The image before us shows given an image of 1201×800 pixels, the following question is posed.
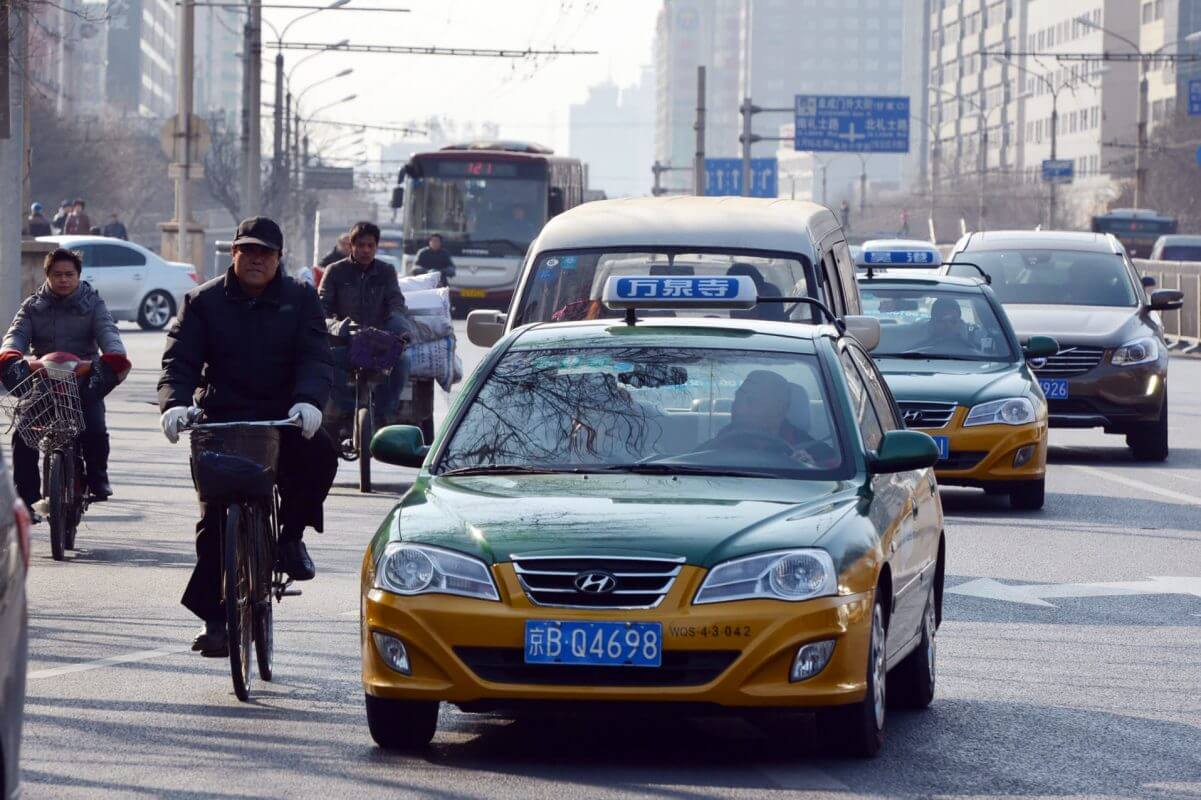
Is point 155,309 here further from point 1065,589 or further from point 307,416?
point 307,416

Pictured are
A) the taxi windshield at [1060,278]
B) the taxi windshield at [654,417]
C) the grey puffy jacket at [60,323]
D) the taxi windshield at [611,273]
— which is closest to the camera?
the taxi windshield at [654,417]

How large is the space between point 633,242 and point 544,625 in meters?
→ 7.05

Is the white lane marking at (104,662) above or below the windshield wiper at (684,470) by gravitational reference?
below

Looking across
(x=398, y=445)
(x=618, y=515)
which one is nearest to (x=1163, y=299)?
(x=398, y=445)

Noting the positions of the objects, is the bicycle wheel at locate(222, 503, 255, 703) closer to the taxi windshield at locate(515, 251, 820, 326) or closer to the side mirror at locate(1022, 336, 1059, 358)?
the taxi windshield at locate(515, 251, 820, 326)

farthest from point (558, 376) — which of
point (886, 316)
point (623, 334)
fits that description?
point (886, 316)

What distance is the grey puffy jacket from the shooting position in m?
12.9

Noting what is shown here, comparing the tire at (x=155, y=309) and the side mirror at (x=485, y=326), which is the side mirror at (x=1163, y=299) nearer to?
the side mirror at (x=485, y=326)

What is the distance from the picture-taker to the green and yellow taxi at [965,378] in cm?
1552

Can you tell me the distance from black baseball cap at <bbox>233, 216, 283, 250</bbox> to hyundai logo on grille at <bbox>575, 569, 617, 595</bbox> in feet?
7.19

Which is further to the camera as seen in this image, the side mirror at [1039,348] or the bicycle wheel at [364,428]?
the side mirror at [1039,348]

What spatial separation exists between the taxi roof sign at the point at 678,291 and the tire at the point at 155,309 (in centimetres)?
3404

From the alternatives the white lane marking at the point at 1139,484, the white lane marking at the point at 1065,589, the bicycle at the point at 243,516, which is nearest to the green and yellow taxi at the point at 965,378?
the white lane marking at the point at 1139,484

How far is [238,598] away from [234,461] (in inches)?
18.5
